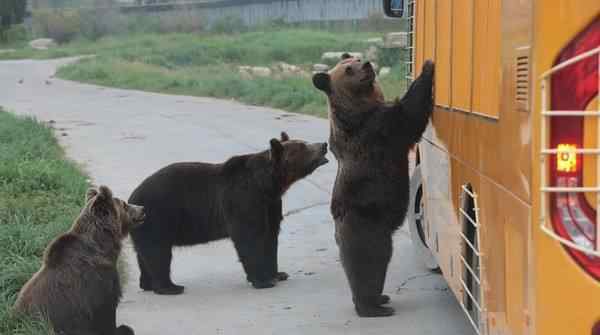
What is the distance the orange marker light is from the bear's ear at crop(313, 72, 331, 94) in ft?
11.1

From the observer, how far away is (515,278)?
378 centimetres

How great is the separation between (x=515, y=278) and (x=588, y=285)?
0.51 metres

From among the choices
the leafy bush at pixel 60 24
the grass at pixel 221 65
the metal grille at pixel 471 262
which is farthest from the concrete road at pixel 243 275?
the leafy bush at pixel 60 24

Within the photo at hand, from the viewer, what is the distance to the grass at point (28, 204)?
677 centimetres

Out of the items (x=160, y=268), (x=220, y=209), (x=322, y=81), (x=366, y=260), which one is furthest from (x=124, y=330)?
(x=322, y=81)

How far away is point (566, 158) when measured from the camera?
10.7ft

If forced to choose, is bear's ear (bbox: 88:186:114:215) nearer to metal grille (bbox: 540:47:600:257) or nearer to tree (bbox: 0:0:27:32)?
metal grille (bbox: 540:47:600:257)

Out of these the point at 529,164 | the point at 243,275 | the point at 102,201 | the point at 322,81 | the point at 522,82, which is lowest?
the point at 243,275

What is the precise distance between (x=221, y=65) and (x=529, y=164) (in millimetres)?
38229

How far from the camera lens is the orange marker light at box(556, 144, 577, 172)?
325 cm

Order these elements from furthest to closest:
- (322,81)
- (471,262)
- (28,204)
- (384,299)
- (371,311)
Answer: (28,204), (384,299), (371,311), (322,81), (471,262)

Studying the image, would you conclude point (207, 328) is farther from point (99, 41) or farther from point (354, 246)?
point (99, 41)

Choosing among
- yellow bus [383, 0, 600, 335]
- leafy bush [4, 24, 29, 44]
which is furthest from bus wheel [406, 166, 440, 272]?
leafy bush [4, 24, 29, 44]

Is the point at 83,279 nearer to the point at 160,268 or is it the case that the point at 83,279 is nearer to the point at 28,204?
the point at 160,268
